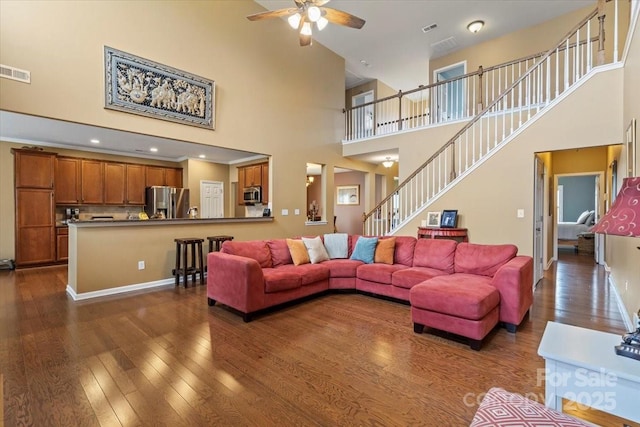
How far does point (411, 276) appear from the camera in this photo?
3.73 meters

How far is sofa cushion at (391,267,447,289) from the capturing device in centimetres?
367

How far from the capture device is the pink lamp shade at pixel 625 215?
4.27 feet


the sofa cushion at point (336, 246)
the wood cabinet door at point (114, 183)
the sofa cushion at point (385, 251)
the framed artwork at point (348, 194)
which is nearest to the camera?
the sofa cushion at point (385, 251)

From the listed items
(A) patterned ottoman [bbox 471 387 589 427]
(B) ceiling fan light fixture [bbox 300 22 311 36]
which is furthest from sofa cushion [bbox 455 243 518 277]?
(B) ceiling fan light fixture [bbox 300 22 311 36]

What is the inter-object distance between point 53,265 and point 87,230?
339cm

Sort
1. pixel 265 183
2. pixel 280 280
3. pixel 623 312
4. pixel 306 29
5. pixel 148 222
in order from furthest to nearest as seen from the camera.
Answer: pixel 265 183, pixel 148 222, pixel 306 29, pixel 280 280, pixel 623 312

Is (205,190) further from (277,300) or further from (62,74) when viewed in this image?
(277,300)

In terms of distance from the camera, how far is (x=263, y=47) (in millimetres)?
6027

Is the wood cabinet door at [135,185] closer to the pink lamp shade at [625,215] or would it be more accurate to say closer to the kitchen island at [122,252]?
the kitchen island at [122,252]

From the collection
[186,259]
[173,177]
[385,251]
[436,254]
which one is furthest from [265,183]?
[436,254]

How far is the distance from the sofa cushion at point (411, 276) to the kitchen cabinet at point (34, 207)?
7.16 m

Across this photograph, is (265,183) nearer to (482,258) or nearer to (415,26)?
(482,258)

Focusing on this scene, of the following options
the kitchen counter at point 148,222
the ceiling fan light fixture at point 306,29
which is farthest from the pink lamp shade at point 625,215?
the kitchen counter at point 148,222

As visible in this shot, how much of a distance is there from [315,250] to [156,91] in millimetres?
3479
